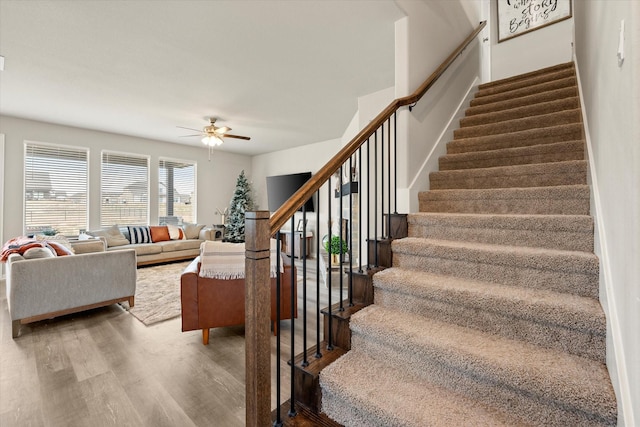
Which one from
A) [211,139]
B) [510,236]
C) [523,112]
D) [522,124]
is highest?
[211,139]

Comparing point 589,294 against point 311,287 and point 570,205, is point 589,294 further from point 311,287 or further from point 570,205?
point 311,287

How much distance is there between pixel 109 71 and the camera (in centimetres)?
338

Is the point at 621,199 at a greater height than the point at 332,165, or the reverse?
the point at 332,165

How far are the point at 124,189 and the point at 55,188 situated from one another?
3.66ft

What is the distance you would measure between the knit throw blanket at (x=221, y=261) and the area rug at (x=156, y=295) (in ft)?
3.42

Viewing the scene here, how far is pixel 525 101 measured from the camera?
3.06m

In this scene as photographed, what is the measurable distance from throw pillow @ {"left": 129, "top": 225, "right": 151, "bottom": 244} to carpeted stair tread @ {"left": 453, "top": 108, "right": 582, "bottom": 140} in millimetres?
5963

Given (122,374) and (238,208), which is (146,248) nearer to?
(238,208)

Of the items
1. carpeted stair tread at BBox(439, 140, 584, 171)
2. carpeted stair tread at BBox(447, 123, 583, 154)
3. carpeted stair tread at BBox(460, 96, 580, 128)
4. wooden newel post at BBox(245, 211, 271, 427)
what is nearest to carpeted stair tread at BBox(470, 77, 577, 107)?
carpeted stair tread at BBox(460, 96, 580, 128)

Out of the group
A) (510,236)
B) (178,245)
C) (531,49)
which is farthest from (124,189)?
(531,49)

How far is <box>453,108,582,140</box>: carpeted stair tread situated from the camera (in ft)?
8.06

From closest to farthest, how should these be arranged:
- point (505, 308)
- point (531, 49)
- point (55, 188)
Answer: point (505, 308) → point (531, 49) → point (55, 188)

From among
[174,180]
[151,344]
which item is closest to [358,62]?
[151,344]

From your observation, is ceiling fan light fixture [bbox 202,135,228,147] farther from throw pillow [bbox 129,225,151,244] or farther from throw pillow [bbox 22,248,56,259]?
throw pillow [bbox 22,248,56,259]
